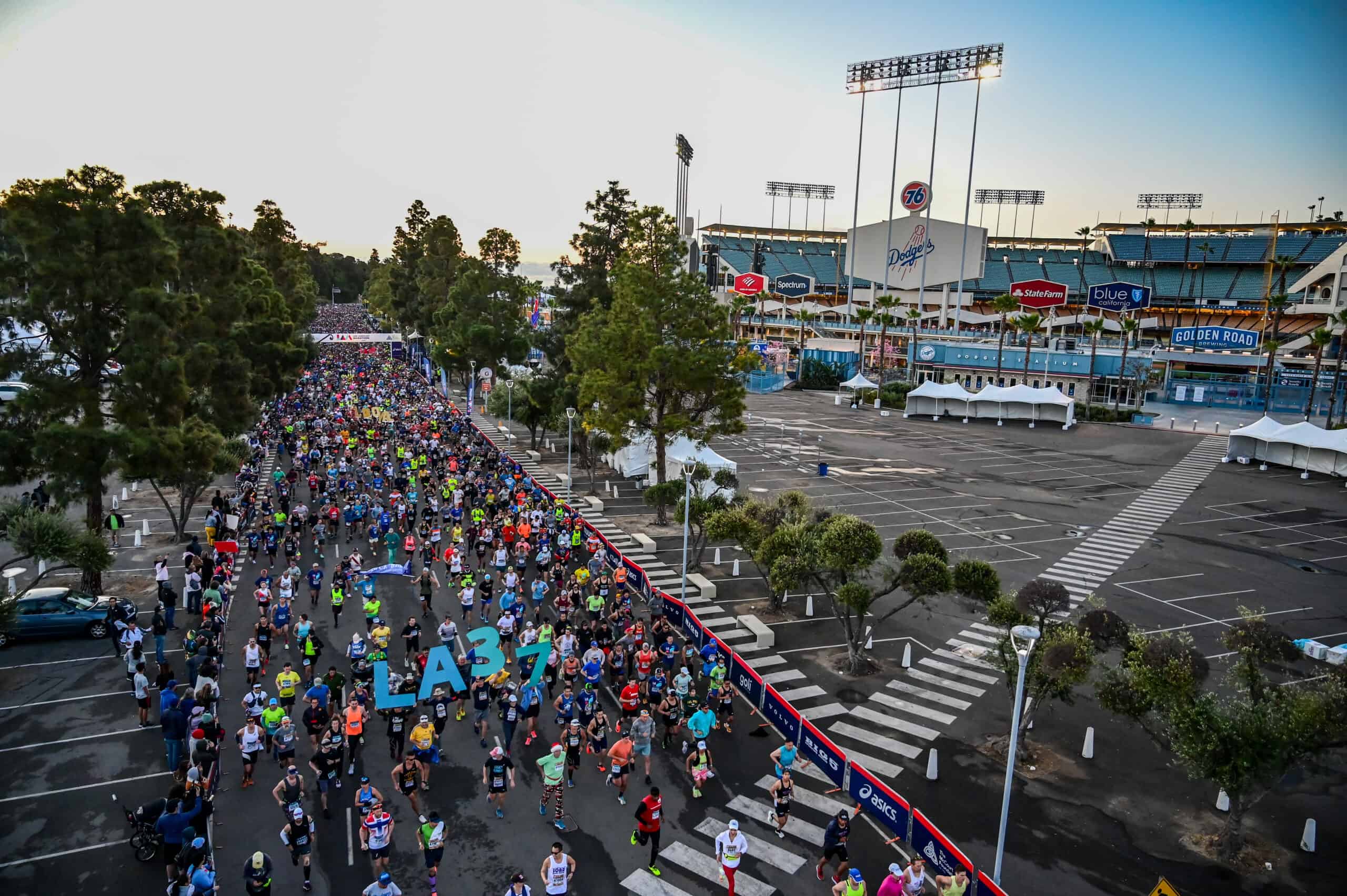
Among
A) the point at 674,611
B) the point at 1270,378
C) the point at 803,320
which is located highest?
the point at 803,320

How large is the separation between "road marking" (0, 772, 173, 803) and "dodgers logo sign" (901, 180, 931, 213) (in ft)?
299

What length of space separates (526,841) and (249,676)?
8.43 meters

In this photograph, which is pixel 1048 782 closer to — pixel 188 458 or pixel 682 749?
pixel 682 749

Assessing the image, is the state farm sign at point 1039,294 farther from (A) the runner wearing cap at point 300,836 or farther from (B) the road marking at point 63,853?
(B) the road marking at point 63,853

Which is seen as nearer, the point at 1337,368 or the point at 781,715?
the point at 781,715

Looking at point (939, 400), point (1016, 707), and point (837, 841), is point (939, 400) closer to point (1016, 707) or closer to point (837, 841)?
point (1016, 707)

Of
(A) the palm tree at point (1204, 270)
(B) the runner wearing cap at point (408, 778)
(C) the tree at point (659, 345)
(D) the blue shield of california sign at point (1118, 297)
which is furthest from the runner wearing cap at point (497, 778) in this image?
(A) the palm tree at point (1204, 270)

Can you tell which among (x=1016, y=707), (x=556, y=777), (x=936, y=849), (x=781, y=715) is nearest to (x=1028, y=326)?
(x=781, y=715)

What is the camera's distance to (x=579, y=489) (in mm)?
39375

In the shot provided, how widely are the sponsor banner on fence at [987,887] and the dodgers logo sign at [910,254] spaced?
96.2 meters

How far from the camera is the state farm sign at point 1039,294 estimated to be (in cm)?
7112

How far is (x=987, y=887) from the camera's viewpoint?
10.7 meters

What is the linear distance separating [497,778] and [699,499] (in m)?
14.9

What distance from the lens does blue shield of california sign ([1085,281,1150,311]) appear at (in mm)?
68938
